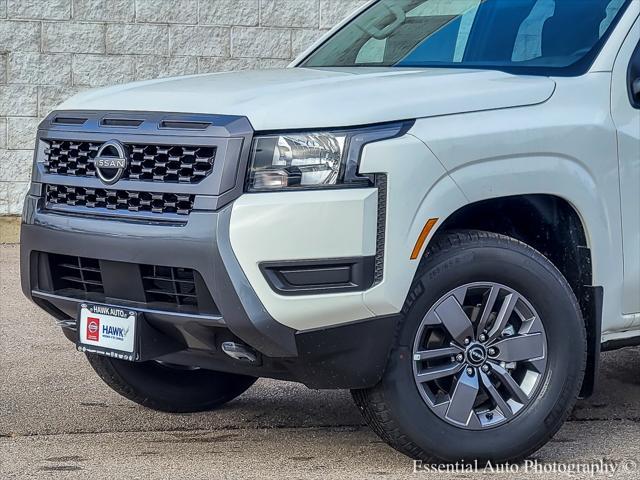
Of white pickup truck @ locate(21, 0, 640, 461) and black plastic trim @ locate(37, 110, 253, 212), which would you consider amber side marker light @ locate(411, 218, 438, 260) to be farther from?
black plastic trim @ locate(37, 110, 253, 212)

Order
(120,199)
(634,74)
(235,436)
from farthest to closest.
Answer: (235,436), (634,74), (120,199)

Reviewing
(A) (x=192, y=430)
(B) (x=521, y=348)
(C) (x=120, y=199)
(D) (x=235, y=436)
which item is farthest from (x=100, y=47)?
(B) (x=521, y=348)

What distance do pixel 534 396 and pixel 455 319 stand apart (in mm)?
451

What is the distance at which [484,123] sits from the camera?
4.45 metres

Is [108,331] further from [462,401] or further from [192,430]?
[462,401]

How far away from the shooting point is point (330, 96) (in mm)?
4328

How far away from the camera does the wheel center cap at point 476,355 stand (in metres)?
4.53

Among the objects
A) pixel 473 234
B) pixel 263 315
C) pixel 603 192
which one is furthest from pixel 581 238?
pixel 263 315

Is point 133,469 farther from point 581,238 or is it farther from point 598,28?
point 598,28

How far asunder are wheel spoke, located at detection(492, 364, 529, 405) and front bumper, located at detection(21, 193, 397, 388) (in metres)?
0.53

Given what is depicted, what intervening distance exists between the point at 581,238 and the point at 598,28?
3.10 feet

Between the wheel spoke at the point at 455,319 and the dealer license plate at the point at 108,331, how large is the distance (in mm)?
1081

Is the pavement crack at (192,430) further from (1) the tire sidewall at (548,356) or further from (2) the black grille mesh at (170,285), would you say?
(2) the black grille mesh at (170,285)

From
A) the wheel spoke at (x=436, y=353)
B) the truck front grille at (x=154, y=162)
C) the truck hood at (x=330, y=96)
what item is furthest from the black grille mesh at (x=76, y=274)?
the wheel spoke at (x=436, y=353)
